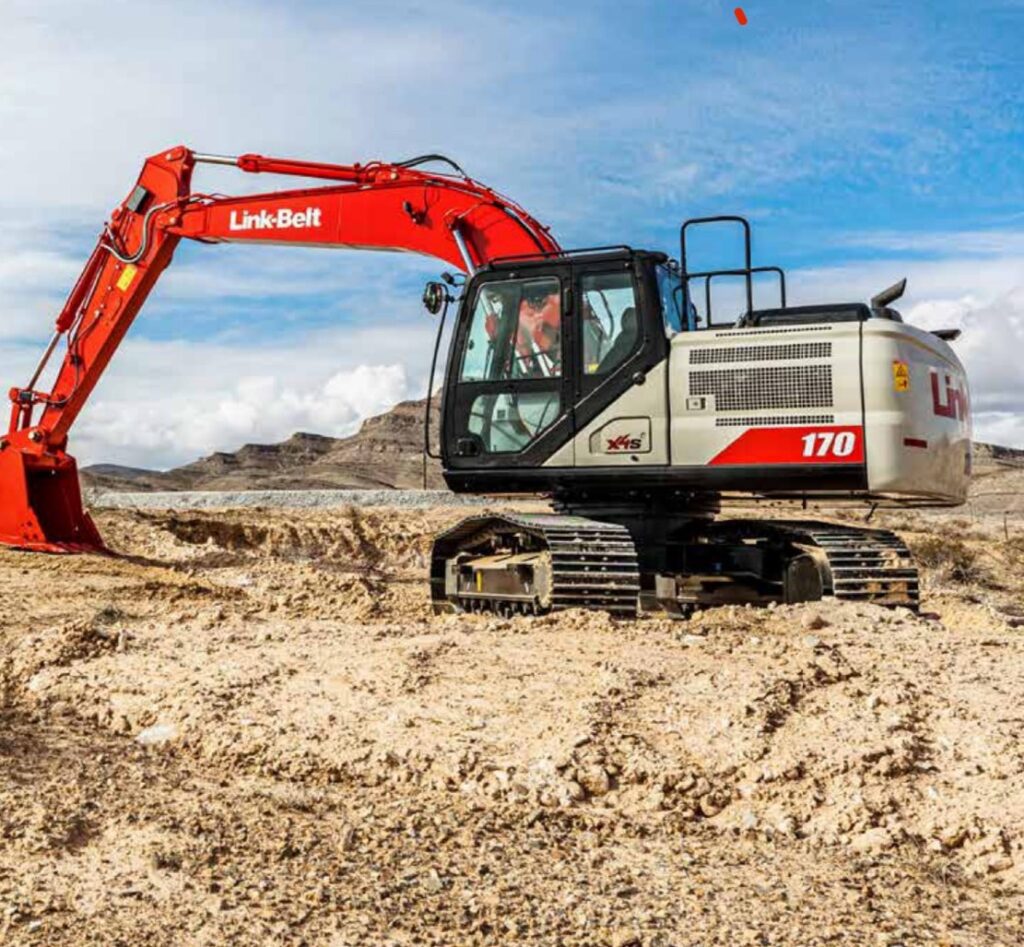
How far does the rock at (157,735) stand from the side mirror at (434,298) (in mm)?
4333

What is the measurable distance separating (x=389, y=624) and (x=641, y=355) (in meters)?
2.69

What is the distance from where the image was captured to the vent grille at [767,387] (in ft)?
28.0

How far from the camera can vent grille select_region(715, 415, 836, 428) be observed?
28.0 feet

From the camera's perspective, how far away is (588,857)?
457 cm

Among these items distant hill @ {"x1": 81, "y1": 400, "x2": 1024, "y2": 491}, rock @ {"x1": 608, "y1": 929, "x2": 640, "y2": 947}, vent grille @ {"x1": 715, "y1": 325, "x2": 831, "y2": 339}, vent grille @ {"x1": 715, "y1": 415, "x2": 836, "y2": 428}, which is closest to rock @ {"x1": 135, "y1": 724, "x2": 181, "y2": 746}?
rock @ {"x1": 608, "y1": 929, "x2": 640, "y2": 947}

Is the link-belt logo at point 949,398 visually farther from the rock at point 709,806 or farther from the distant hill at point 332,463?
the distant hill at point 332,463

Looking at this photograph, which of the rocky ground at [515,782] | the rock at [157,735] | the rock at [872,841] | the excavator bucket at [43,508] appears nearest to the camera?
the rocky ground at [515,782]

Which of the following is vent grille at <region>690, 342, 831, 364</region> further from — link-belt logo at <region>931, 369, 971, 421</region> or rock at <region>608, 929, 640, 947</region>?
rock at <region>608, 929, 640, 947</region>

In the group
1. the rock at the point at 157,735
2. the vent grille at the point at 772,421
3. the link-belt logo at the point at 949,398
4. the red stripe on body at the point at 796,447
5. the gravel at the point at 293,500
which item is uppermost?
the link-belt logo at the point at 949,398

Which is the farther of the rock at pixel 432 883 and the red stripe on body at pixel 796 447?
the red stripe on body at pixel 796 447

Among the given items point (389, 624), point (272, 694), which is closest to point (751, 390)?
point (389, 624)

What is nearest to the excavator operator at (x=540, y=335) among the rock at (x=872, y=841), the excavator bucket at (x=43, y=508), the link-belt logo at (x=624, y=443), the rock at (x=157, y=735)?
the link-belt logo at (x=624, y=443)

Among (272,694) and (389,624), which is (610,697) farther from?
(389,624)

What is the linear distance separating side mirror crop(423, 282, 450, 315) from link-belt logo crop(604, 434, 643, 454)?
1.73 meters
